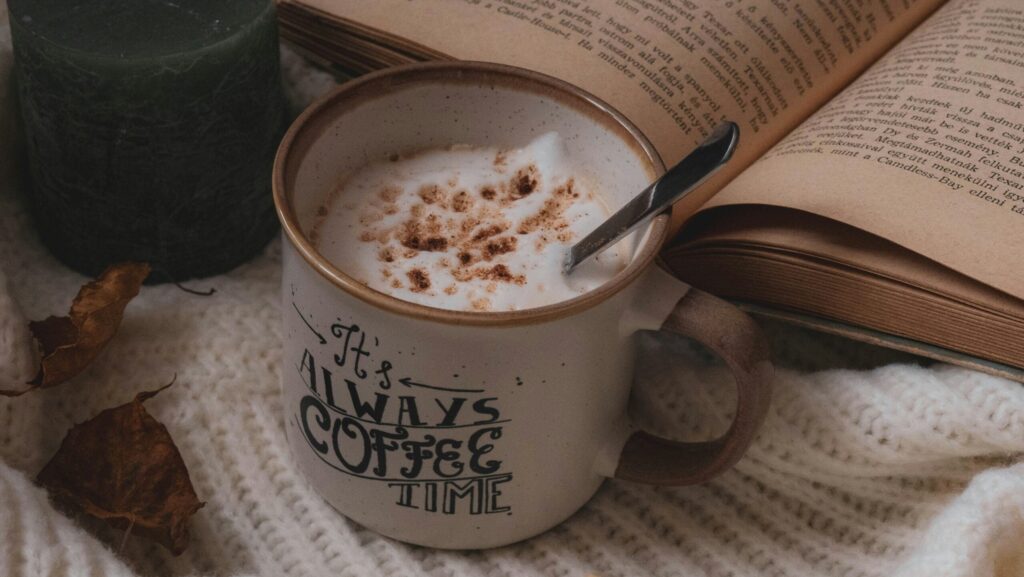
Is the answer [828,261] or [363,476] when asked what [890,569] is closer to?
[828,261]

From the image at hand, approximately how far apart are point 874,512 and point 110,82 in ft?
1.69

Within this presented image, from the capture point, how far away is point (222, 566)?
2.11ft

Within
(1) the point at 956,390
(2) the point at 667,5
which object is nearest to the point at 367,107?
(2) the point at 667,5

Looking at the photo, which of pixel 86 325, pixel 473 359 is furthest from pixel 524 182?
pixel 86 325

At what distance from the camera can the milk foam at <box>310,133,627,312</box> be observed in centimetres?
58

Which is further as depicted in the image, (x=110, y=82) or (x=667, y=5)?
(x=667, y=5)

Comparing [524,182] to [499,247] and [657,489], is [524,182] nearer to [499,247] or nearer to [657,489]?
[499,247]

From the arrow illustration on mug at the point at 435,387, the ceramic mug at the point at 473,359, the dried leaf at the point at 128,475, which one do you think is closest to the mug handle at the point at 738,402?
the ceramic mug at the point at 473,359

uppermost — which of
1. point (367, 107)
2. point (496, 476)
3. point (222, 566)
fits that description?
point (367, 107)

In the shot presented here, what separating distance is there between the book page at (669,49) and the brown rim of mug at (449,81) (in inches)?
3.6

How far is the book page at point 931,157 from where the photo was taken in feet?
2.10

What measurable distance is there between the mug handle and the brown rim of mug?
Answer: 44 mm

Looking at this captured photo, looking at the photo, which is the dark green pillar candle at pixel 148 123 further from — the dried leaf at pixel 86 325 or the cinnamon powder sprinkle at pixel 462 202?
the cinnamon powder sprinkle at pixel 462 202

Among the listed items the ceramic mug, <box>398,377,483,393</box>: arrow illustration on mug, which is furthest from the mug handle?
<box>398,377,483,393</box>: arrow illustration on mug
